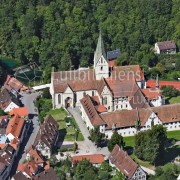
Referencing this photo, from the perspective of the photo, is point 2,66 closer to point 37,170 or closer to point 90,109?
point 90,109

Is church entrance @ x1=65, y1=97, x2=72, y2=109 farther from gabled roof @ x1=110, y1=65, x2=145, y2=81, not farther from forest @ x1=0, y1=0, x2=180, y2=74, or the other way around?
forest @ x1=0, y1=0, x2=180, y2=74

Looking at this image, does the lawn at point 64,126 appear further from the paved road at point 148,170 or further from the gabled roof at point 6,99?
the paved road at point 148,170

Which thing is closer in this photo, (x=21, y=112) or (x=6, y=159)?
(x=6, y=159)

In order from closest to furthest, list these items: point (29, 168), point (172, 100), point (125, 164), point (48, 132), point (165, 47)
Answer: point (125, 164)
point (29, 168)
point (48, 132)
point (172, 100)
point (165, 47)

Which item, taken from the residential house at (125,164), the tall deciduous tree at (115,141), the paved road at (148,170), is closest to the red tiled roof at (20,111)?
the tall deciduous tree at (115,141)

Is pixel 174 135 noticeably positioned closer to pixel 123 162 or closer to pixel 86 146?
pixel 86 146

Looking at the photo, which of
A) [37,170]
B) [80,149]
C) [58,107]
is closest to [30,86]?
[58,107]

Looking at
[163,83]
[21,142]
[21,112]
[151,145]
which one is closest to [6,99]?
[21,112]
